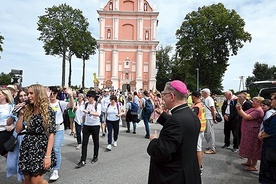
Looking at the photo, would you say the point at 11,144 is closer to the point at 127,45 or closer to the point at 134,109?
the point at 134,109

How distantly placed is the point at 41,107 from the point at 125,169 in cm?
318

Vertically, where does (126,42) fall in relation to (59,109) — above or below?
above

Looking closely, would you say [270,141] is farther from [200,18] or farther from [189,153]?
[200,18]

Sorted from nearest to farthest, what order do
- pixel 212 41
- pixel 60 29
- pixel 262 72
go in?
1. pixel 212 41
2. pixel 60 29
3. pixel 262 72

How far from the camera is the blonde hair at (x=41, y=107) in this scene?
136 inches

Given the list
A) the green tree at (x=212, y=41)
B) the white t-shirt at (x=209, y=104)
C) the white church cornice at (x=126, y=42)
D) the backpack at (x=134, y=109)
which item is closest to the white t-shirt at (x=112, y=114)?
the white t-shirt at (x=209, y=104)

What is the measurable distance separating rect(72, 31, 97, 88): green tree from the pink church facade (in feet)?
7.49

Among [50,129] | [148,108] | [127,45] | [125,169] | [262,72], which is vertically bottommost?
[125,169]

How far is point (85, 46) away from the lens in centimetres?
5312

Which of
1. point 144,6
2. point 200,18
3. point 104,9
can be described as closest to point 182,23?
point 200,18

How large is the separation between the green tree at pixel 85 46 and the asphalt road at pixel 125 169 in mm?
43887

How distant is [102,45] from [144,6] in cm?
1342

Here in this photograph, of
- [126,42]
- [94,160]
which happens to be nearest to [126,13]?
[126,42]

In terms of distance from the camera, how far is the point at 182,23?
40.8 meters
